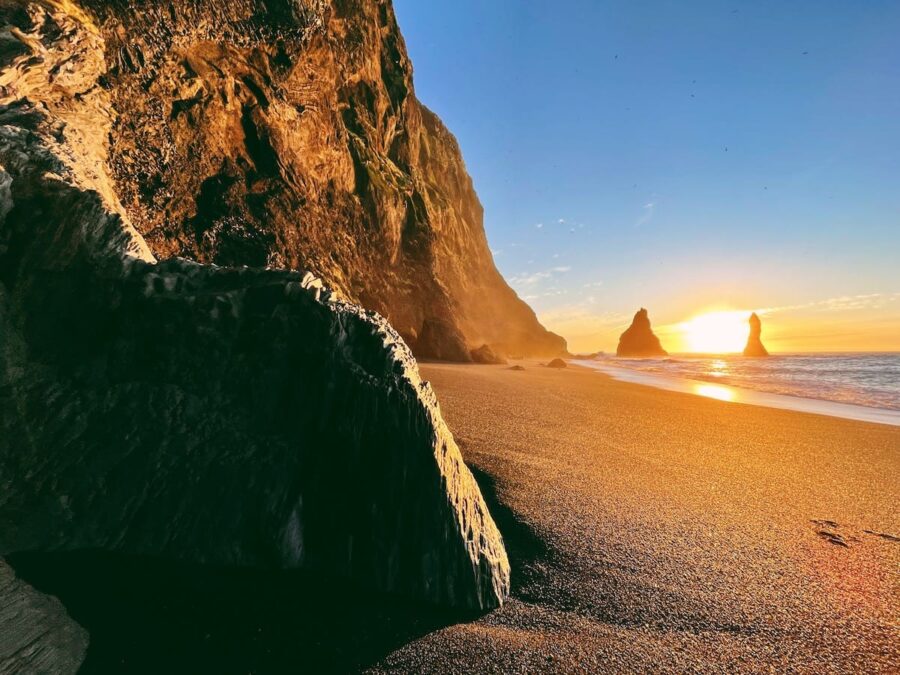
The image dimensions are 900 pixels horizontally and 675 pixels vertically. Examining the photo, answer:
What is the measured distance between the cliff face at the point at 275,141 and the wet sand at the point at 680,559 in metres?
9.16

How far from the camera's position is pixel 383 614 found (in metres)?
1.97

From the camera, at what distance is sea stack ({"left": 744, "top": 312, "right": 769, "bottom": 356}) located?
74688 mm

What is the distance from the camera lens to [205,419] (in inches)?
93.2

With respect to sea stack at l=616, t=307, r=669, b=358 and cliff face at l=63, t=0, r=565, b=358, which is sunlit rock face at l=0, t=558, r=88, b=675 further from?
sea stack at l=616, t=307, r=669, b=358

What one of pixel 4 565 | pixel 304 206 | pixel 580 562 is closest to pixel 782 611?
pixel 580 562

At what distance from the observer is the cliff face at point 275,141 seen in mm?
8234

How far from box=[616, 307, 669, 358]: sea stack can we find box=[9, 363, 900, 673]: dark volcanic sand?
85.0 m

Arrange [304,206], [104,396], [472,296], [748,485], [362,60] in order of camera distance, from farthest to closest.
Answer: [472,296], [362,60], [304,206], [748,485], [104,396]

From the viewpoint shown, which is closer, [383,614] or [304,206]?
[383,614]

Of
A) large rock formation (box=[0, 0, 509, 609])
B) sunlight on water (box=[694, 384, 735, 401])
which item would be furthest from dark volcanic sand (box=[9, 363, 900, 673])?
sunlight on water (box=[694, 384, 735, 401])

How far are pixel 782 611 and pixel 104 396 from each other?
169 inches

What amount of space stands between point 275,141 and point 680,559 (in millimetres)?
14436

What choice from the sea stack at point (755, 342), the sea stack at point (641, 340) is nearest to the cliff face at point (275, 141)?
the sea stack at point (641, 340)

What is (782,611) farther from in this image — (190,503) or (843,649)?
(190,503)
